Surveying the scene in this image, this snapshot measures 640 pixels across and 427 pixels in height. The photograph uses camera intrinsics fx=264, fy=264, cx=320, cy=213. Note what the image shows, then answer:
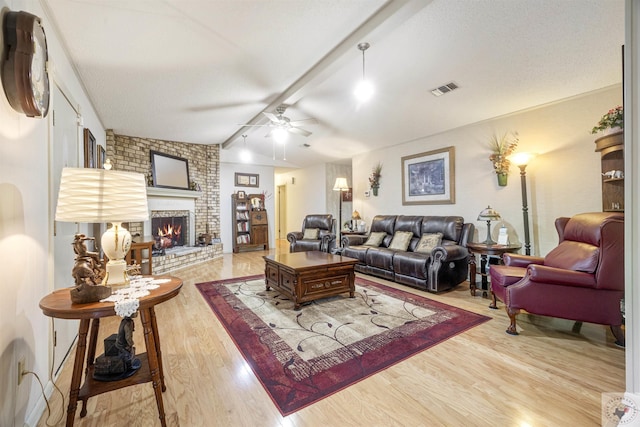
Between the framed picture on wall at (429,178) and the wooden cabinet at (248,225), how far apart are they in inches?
156

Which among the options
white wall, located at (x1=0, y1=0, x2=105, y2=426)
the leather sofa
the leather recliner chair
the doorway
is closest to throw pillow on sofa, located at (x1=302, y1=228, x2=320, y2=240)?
the leather recliner chair

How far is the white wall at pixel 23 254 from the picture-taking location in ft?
3.77

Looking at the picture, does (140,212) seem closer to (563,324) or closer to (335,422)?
(335,422)

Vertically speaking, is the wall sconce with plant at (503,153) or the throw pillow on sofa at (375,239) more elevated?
the wall sconce with plant at (503,153)

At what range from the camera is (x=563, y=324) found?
2.57 meters

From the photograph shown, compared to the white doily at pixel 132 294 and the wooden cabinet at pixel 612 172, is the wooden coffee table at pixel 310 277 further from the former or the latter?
the wooden cabinet at pixel 612 172

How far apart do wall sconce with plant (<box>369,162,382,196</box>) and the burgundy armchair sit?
11.8 feet

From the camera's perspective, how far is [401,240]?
445 centimetres

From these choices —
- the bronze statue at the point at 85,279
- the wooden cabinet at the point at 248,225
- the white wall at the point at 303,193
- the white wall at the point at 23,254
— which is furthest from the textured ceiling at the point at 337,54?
the white wall at the point at 303,193

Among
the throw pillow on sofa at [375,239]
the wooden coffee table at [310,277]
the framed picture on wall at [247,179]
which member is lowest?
the wooden coffee table at [310,277]

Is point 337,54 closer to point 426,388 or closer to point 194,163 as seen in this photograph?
point 426,388

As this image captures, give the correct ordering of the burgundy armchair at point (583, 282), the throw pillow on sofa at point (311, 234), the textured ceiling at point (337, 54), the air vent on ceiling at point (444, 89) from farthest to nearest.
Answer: the throw pillow on sofa at point (311, 234) < the air vent on ceiling at point (444, 89) < the textured ceiling at point (337, 54) < the burgundy armchair at point (583, 282)

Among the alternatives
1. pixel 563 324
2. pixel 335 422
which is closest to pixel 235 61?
pixel 335 422

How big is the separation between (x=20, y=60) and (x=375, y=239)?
4516 mm
